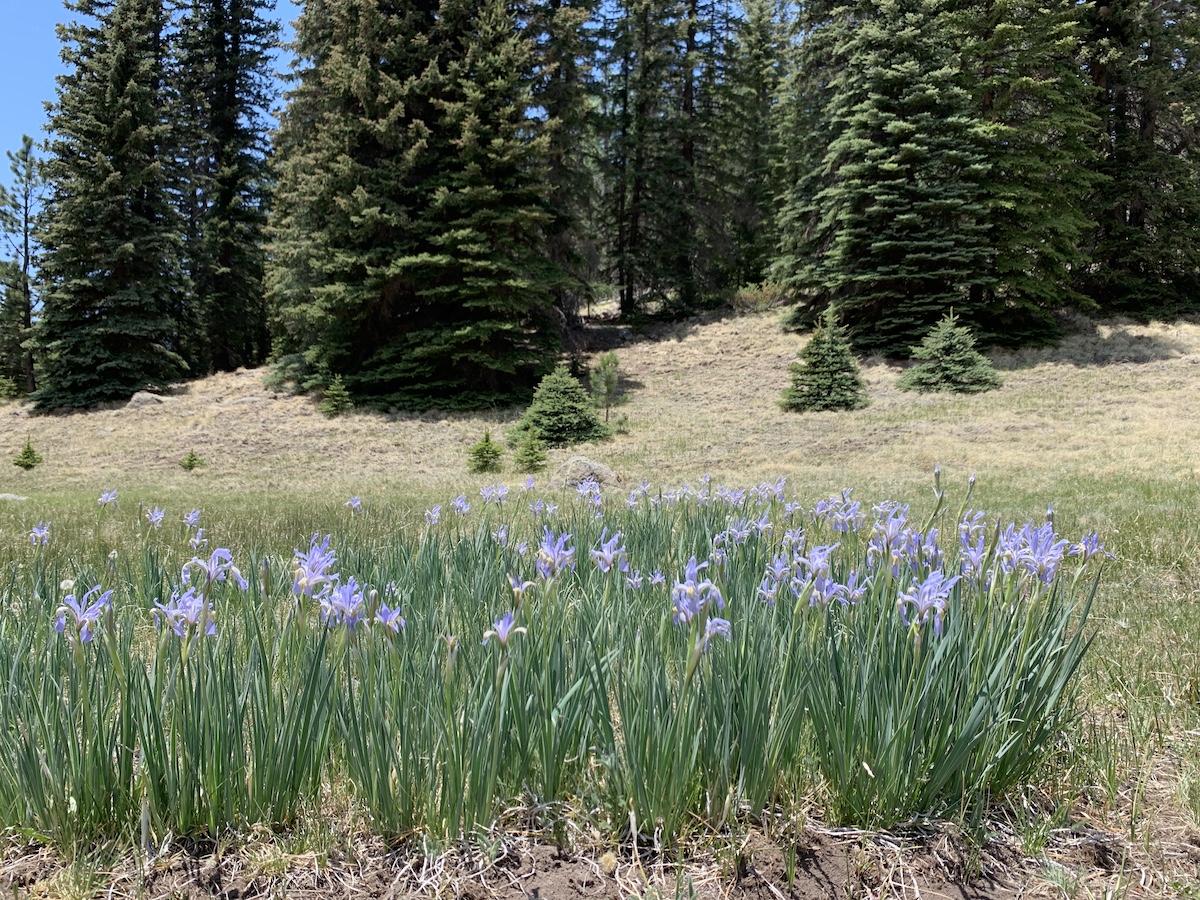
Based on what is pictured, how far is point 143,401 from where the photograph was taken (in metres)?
19.7

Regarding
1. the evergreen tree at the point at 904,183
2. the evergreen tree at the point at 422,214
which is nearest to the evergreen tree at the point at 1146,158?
the evergreen tree at the point at 904,183

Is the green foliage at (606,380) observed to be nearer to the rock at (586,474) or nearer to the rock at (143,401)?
the rock at (586,474)

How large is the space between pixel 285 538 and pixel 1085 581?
593 centimetres

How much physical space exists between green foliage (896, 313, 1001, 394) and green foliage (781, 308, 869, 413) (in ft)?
4.96

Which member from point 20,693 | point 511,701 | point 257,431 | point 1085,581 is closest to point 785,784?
point 511,701

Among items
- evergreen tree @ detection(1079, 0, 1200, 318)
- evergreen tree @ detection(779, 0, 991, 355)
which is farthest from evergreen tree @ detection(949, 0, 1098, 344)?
evergreen tree @ detection(1079, 0, 1200, 318)

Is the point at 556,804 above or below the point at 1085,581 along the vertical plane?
above

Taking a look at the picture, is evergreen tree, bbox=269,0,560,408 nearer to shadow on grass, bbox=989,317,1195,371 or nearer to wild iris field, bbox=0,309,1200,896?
shadow on grass, bbox=989,317,1195,371

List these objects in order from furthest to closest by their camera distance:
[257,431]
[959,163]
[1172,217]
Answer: [1172,217], [959,163], [257,431]

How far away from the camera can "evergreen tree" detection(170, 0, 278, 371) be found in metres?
25.1

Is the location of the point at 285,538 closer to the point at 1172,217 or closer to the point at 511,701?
the point at 511,701

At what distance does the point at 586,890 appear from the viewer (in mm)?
1737

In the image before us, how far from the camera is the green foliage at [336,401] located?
1784 centimetres

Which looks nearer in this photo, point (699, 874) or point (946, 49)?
point (699, 874)
